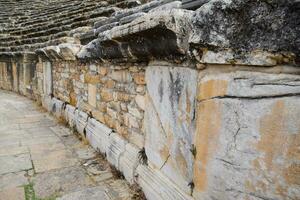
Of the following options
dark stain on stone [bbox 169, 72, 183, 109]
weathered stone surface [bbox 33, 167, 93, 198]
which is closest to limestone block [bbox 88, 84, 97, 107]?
weathered stone surface [bbox 33, 167, 93, 198]

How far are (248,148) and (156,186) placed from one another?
1.06 metres

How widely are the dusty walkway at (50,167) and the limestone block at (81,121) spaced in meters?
0.17

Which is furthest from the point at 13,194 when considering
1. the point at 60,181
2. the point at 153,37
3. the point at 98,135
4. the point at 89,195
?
the point at 153,37

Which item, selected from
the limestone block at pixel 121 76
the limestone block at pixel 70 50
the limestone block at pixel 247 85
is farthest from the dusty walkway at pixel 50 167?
the limestone block at pixel 247 85

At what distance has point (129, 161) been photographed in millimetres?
2660

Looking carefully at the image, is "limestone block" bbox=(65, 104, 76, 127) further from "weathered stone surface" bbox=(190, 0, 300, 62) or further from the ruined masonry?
"weathered stone surface" bbox=(190, 0, 300, 62)

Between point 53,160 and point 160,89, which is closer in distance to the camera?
point 160,89

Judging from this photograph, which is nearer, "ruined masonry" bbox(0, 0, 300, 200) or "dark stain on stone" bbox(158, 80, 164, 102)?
"ruined masonry" bbox(0, 0, 300, 200)

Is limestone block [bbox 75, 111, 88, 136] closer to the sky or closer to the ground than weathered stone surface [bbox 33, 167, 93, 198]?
closer to the sky

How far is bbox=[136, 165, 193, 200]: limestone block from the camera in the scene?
75.9 inches

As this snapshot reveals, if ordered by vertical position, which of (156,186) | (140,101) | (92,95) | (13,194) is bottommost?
(13,194)

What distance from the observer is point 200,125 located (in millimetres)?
1630

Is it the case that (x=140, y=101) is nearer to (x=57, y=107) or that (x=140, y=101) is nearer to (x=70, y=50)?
(x=70, y=50)

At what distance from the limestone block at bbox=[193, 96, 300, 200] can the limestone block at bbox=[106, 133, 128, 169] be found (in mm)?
1340
